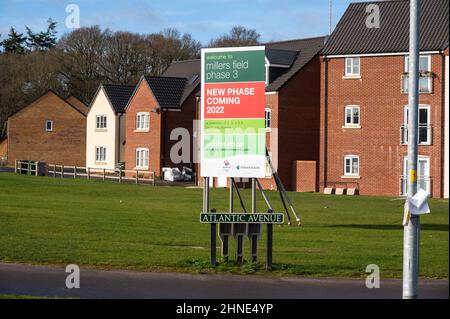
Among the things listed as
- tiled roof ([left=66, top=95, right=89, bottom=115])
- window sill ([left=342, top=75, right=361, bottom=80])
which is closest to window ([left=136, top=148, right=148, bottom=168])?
tiled roof ([left=66, top=95, right=89, bottom=115])

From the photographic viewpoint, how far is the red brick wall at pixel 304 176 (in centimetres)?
5203

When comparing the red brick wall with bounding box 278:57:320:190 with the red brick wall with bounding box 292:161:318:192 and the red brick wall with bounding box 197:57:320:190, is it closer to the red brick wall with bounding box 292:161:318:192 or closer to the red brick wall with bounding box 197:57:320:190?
the red brick wall with bounding box 197:57:320:190

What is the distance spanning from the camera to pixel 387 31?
4922 cm

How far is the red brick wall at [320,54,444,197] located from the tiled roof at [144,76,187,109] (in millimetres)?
17248

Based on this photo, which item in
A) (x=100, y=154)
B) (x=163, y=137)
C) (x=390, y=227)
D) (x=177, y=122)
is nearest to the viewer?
(x=390, y=227)

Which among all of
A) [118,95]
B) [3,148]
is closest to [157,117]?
[118,95]

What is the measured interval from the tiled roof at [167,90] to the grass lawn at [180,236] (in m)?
26.3

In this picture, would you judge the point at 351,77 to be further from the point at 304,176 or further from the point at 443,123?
the point at 304,176

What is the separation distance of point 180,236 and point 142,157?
148 ft

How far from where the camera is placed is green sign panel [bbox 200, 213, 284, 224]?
1647cm

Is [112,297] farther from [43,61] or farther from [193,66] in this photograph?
[193,66]

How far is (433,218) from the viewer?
100 ft

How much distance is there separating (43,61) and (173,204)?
94.8 ft

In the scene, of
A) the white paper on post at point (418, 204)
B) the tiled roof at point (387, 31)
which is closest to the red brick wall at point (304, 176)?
the tiled roof at point (387, 31)
